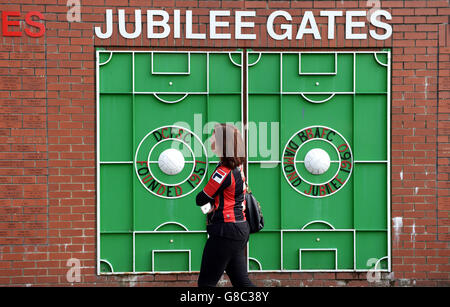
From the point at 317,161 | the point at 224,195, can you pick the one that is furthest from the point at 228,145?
the point at 317,161

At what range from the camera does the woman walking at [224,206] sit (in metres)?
4.04

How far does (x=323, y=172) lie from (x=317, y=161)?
0.15m

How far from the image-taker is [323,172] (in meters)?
5.71

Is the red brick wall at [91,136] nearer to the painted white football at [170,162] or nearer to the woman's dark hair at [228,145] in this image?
the painted white football at [170,162]

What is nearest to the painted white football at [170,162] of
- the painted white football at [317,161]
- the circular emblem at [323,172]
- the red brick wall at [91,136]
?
the red brick wall at [91,136]

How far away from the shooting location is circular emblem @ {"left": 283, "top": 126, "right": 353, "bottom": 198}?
18.7 feet

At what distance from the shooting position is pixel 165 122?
566cm

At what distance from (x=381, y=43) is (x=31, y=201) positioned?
394cm

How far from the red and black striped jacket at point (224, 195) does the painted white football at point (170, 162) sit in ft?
5.18

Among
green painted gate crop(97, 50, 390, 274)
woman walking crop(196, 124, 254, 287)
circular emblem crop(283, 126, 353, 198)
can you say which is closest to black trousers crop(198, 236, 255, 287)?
woman walking crop(196, 124, 254, 287)

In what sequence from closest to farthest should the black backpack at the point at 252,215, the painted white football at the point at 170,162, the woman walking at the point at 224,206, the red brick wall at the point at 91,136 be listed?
the woman walking at the point at 224,206 < the black backpack at the point at 252,215 < the red brick wall at the point at 91,136 < the painted white football at the point at 170,162

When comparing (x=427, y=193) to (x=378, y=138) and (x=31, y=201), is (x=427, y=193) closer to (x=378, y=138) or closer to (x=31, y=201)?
(x=378, y=138)

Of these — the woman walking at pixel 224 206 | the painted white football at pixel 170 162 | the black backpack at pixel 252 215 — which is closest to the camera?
the woman walking at pixel 224 206

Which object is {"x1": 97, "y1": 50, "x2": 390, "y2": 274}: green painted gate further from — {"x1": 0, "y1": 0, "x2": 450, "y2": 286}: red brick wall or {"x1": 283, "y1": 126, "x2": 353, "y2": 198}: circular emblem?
{"x1": 0, "y1": 0, "x2": 450, "y2": 286}: red brick wall
